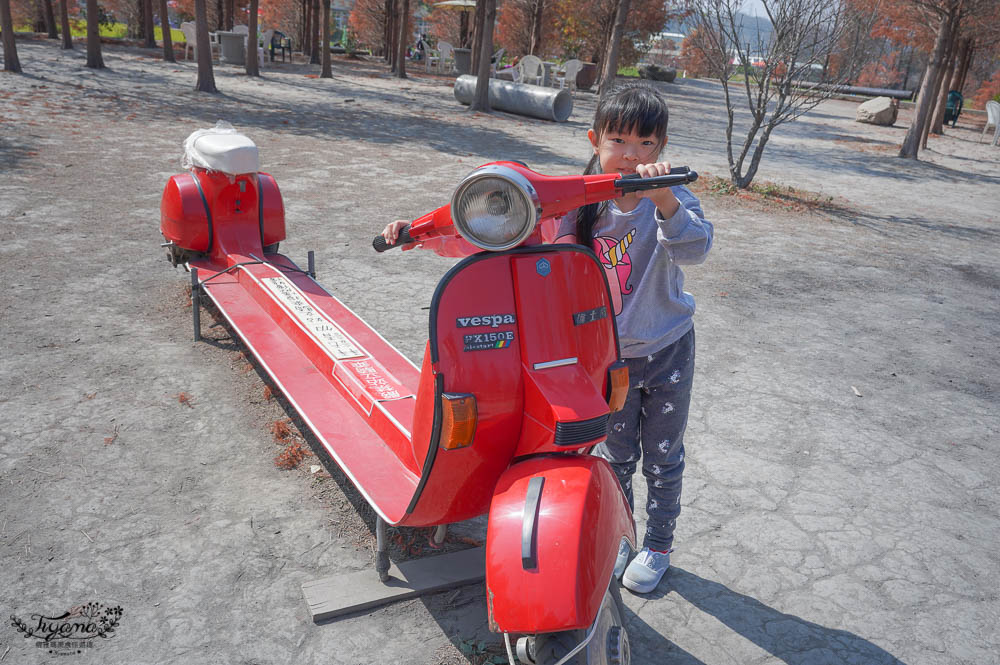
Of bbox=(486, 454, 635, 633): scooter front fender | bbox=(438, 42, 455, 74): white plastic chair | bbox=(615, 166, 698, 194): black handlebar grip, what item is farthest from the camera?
bbox=(438, 42, 455, 74): white plastic chair

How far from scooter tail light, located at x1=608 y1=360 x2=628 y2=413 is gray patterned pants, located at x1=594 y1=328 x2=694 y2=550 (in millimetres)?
202

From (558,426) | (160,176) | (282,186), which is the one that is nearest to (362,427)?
(558,426)

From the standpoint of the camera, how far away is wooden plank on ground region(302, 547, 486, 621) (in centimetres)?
229

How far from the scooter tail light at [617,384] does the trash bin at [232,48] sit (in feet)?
76.0

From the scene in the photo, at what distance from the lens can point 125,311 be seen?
14.4 ft

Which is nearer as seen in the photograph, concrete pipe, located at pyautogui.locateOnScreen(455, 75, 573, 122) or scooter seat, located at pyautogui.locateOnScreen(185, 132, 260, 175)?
scooter seat, located at pyautogui.locateOnScreen(185, 132, 260, 175)

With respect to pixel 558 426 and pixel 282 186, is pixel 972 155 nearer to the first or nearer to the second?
pixel 282 186

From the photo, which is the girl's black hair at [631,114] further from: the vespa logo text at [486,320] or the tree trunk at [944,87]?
the tree trunk at [944,87]

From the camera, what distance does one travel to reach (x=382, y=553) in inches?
92.9

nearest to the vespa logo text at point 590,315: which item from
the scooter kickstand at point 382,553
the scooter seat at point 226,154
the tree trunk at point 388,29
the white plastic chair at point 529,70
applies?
the scooter kickstand at point 382,553

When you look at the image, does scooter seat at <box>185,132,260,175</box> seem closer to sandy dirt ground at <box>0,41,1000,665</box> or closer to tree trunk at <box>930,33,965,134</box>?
sandy dirt ground at <box>0,41,1000,665</box>

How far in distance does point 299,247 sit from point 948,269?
614cm

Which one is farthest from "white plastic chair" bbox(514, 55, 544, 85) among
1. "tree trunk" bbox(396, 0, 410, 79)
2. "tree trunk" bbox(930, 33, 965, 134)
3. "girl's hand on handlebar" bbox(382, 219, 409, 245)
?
"girl's hand on handlebar" bbox(382, 219, 409, 245)

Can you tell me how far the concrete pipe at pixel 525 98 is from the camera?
51.0ft
